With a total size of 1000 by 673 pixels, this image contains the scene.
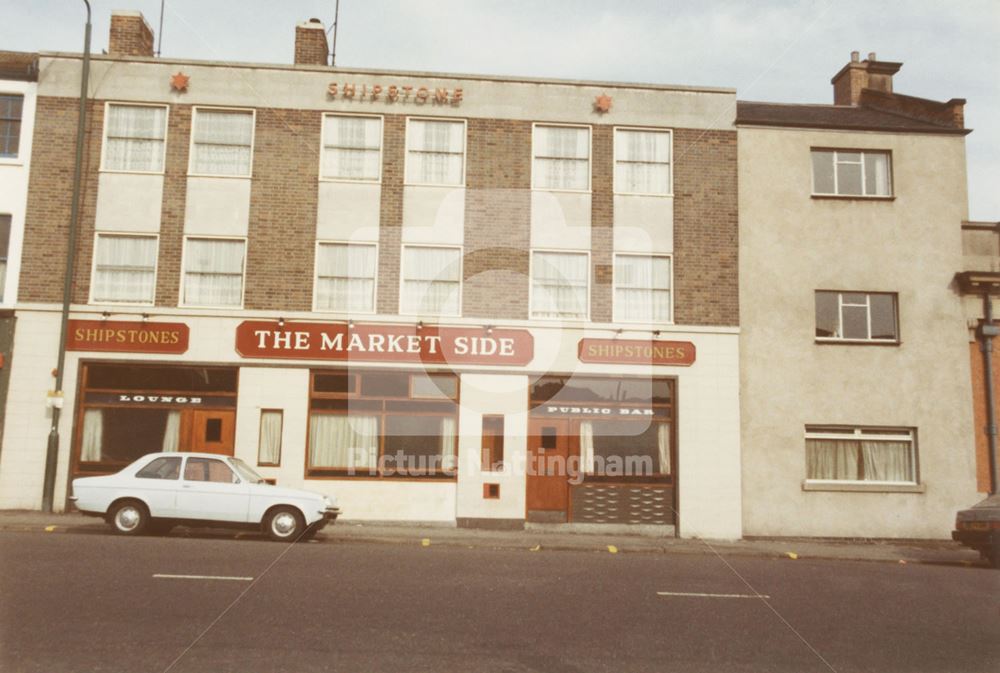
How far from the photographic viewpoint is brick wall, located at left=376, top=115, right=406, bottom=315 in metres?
20.2

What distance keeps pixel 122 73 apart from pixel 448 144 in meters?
7.96

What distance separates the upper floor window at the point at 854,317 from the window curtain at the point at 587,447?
19.8 feet

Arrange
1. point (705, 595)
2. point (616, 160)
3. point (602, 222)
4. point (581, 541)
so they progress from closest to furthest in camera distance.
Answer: point (705, 595), point (581, 541), point (602, 222), point (616, 160)

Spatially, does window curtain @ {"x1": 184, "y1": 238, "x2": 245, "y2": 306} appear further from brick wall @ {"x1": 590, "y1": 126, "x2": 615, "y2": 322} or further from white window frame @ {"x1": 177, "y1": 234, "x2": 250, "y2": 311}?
brick wall @ {"x1": 590, "y1": 126, "x2": 615, "y2": 322}

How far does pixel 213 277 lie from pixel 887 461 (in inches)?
655

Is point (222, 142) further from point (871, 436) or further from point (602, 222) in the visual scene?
point (871, 436)

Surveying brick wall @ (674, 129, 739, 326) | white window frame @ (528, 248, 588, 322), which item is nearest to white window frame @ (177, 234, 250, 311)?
white window frame @ (528, 248, 588, 322)

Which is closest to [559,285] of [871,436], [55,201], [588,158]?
[588,158]

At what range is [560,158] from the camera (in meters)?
21.0

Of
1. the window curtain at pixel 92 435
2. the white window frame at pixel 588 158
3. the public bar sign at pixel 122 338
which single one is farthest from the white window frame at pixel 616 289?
the window curtain at pixel 92 435

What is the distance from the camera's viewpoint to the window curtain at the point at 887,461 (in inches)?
803

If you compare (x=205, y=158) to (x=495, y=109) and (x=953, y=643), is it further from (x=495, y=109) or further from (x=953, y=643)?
(x=953, y=643)

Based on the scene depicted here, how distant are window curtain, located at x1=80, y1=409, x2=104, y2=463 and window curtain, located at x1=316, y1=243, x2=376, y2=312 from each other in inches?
221

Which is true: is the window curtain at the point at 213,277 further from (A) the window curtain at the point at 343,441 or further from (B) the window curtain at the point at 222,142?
(A) the window curtain at the point at 343,441
